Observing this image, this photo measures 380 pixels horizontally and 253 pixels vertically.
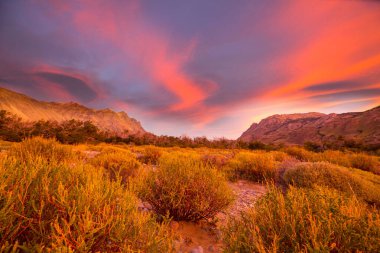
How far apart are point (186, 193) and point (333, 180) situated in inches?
209

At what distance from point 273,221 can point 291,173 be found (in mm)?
5593

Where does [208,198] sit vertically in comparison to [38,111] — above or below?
below

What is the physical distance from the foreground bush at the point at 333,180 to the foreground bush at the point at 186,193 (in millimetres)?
3540

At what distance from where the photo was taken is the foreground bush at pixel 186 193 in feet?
12.3

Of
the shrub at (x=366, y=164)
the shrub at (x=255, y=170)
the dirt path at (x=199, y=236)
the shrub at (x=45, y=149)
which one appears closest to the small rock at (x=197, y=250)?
the dirt path at (x=199, y=236)

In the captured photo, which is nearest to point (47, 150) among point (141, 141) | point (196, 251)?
point (196, 251)

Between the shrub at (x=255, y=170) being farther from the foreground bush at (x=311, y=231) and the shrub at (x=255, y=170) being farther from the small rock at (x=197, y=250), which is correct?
the foreground bush at (x=311, y=231)

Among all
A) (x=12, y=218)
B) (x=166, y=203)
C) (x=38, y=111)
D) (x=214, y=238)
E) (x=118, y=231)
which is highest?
(x=38, y=111)

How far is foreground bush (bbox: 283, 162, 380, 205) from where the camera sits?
5852 millimetres

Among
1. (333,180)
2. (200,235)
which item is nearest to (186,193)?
→ (200,235)

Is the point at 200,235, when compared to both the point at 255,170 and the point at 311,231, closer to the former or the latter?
the point at 311,231

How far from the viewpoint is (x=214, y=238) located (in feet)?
11.2

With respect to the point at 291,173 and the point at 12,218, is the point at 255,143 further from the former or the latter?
the point at 12,218

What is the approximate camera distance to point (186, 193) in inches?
151
